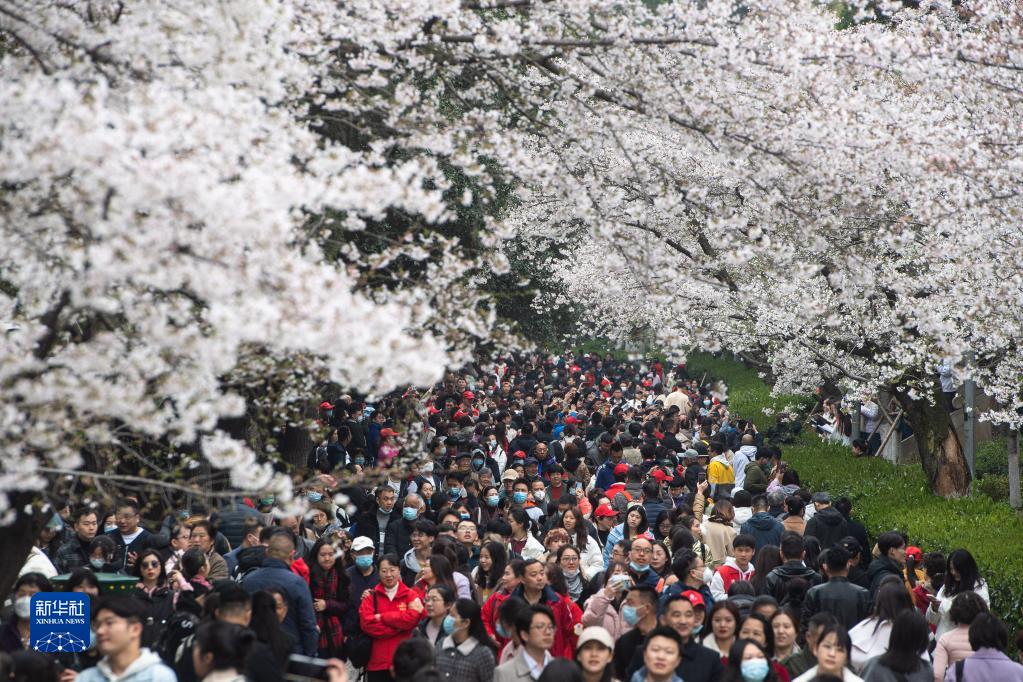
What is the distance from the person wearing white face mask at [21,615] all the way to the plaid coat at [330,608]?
250 cm

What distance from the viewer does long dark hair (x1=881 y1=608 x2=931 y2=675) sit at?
7.98 metres

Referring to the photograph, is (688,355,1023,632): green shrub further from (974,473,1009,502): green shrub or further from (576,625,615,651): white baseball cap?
(576,625,615,651): white baseball cap

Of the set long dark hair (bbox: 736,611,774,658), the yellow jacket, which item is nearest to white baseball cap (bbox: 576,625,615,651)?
long dark hair (bbox: 736,611,774,658)

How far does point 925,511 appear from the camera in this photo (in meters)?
16.0

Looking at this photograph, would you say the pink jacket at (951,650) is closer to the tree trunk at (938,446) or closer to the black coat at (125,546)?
the black coat at (125,546)

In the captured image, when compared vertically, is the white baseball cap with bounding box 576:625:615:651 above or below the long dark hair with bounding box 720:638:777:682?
above

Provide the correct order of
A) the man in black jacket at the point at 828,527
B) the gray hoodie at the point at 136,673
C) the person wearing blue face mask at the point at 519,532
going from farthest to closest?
1. the man in black jacket at the point at 828,527
2. the person wearing blue face mask at the point at 519,532
3. the gray hoodie at the point at 136,673

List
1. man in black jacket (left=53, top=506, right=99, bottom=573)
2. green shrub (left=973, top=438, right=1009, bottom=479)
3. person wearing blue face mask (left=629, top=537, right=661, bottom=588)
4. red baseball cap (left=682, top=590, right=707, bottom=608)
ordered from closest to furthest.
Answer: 1. red baseball cap (left=682, top=590, right=707, bottom=608)
2. person wearing blue face mask (left=629, top=537, right=661, bottom=588)
3. man in black jacket (left=53, top=506, right=99, bottom=573)
4. green shrub (left=973, top=438, right=1009, bottom=479)

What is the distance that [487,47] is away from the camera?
9156 millimetres

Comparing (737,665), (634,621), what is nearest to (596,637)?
(737,665)

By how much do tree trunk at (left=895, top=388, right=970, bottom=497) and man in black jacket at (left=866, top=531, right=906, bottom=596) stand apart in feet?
23.6

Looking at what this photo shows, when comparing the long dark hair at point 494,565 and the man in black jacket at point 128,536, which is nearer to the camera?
the long dark hair at point 494,565

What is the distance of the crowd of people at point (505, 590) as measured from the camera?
7.39 meters

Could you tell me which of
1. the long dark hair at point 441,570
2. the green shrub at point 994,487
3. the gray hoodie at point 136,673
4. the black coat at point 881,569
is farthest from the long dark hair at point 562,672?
the green shrub at point 994,487
